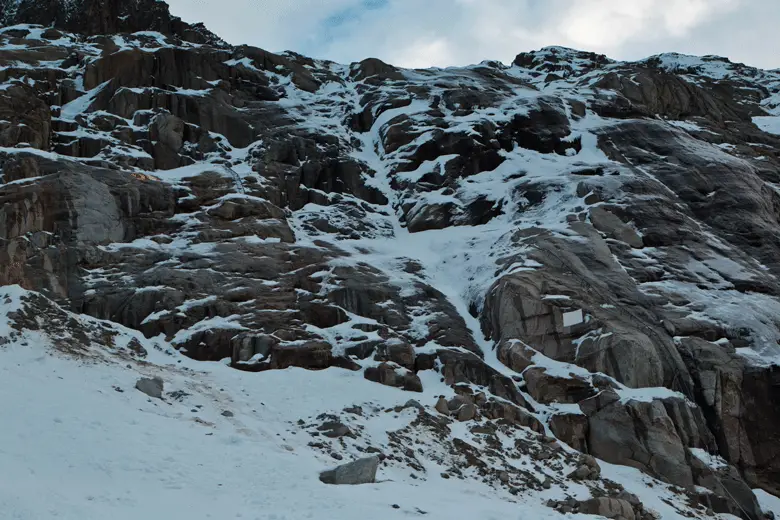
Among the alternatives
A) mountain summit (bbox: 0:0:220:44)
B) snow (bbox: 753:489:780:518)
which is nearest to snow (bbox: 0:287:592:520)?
snow (bbox: 753:489:780:518)

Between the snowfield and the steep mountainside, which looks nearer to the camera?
the snowfield

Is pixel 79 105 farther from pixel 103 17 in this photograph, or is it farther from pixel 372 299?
pixel 372 299

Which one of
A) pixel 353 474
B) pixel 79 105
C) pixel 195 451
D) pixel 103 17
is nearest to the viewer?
pixel 195 451

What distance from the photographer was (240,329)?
89.5 ft

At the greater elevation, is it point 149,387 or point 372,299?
point 372,299

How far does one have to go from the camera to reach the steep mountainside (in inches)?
677

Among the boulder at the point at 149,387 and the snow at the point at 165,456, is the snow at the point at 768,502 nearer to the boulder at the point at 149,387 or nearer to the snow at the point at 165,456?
the snow at the point at 165,456

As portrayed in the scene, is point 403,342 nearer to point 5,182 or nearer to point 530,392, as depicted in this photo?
point 530,392

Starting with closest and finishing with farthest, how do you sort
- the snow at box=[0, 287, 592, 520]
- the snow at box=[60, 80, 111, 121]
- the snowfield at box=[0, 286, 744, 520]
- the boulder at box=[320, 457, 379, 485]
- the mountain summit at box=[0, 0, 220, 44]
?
1. the snow at box=[0, 287, 592, 520]
2. the snowfield at box=[0, 286, 744, 520]
3. the boulder at box=[320, 457, 379, 485]
4. the snow at box=[60, 80, 111, 121]
5. the mountain summit at box=[0, 0, 220, 44]

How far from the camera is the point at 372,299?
1210 inches

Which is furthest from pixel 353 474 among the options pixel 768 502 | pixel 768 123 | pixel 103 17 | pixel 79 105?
pixel 103 17

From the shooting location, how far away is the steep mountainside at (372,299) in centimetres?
1719

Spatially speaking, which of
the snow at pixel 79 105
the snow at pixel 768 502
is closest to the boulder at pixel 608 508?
the snow at pixel 768 502

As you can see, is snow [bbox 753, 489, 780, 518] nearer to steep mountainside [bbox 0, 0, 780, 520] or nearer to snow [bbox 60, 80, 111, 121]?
steep mountainside [bbox 0, 0, 780, 520]
